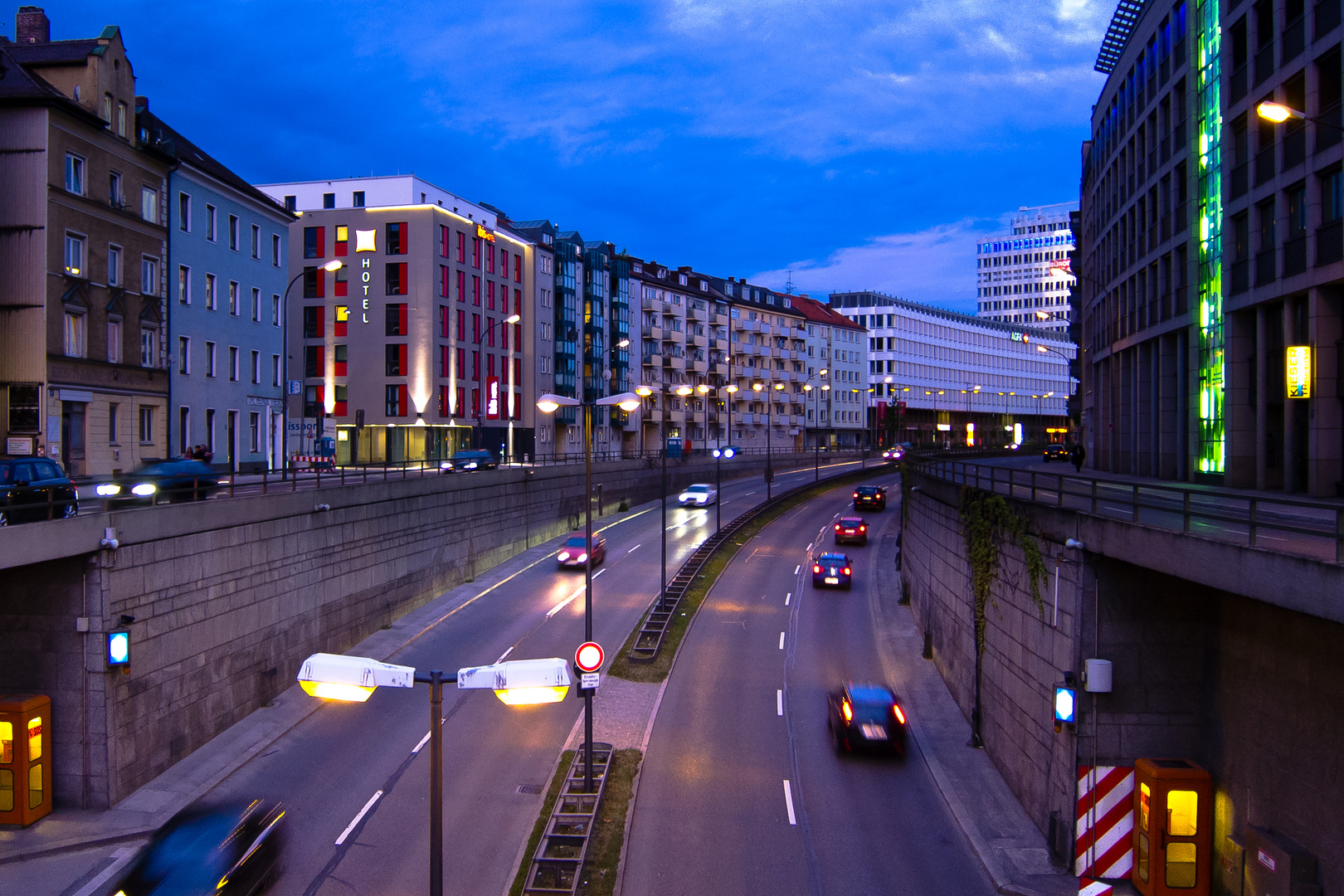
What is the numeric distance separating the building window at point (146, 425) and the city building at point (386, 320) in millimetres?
28371

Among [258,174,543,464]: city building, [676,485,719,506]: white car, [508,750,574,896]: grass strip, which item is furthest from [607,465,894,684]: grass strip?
[258,174,543,464]: city building

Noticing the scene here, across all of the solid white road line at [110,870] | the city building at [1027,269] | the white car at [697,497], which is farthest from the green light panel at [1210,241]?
the city building at [1027,269]

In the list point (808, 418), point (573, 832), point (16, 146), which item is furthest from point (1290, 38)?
point (808, 418)

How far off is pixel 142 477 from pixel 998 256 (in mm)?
181127

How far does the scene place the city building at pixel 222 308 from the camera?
40000mm

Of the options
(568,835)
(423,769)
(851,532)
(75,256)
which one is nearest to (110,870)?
(423,769)

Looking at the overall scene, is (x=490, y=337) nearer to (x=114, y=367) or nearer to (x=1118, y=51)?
(x=114, y=367)

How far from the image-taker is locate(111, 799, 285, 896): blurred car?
1384 centimetres

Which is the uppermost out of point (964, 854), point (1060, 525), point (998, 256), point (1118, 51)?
point (998, 256)

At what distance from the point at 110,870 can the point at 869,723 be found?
1666 cm

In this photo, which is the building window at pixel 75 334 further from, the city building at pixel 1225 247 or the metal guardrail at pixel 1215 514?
the city building at pixel 1225 247

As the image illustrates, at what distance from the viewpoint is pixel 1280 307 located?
93.3 ft

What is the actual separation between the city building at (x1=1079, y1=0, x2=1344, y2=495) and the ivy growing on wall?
9391mm

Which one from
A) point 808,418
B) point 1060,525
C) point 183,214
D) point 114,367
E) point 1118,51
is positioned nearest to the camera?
point 1060,525
